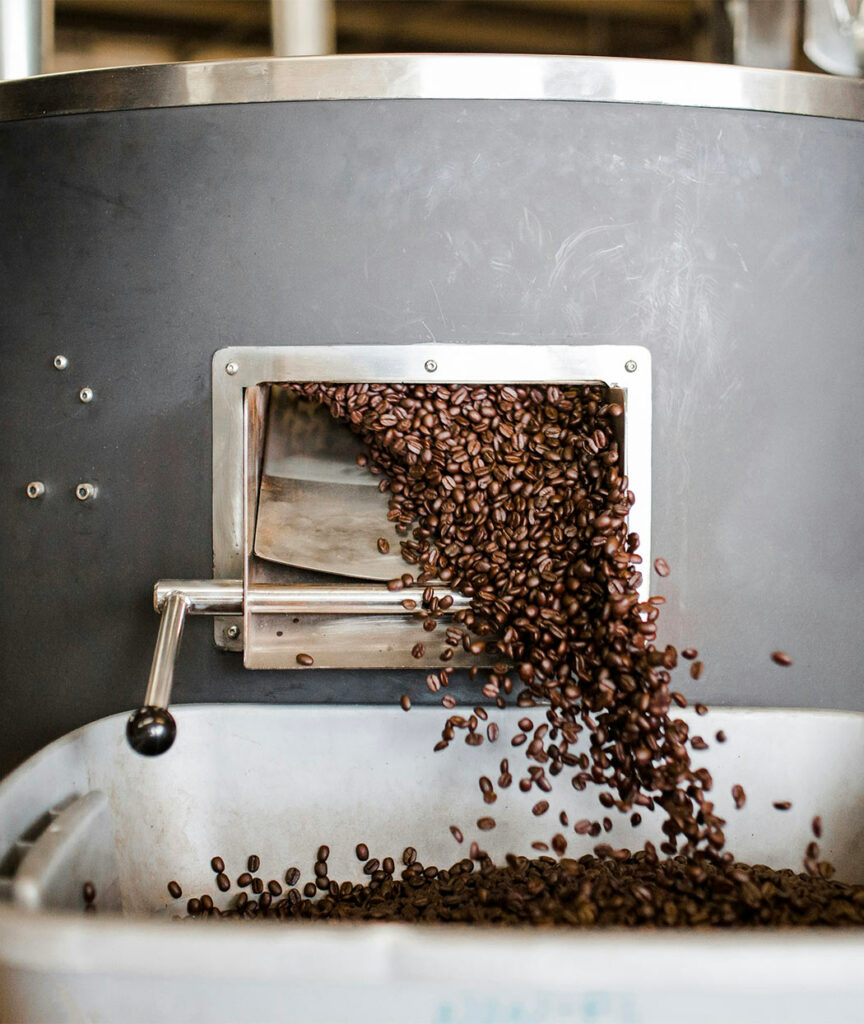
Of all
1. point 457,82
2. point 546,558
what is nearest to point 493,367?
point 546,558

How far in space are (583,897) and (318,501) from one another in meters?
0.64

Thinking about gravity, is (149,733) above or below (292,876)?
above

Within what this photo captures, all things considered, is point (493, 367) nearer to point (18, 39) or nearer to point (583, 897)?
point (583, 897)

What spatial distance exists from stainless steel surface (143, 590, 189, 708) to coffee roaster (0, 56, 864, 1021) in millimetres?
13

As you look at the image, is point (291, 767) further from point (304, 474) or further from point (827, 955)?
point (827, 955)

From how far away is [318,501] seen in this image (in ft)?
4.20

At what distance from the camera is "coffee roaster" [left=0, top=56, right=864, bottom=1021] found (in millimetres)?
1194

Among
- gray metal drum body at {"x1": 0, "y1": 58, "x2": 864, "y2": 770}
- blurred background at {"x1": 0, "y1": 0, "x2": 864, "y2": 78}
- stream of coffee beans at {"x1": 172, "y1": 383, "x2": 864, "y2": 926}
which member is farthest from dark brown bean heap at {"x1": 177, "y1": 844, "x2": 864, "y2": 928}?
blurred background at {"x1": 0, "y1": 0, "x2": 864, "y2": 78}

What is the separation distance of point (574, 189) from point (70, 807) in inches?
40.3

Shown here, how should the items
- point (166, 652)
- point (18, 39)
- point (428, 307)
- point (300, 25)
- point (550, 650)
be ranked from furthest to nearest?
point (300, 25)
point (18, 39)
point (428, 307)
point (550, 650)
point (166, 652)

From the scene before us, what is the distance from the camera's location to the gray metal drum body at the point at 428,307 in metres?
1.21

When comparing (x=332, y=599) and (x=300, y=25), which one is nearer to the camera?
(x=332, y=599)

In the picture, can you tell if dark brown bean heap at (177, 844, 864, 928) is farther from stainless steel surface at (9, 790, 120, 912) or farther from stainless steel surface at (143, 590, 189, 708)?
stainless steel surface at (143, 590, 189, 708)

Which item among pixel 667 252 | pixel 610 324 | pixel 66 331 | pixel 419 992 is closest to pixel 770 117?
pixel 667 252
